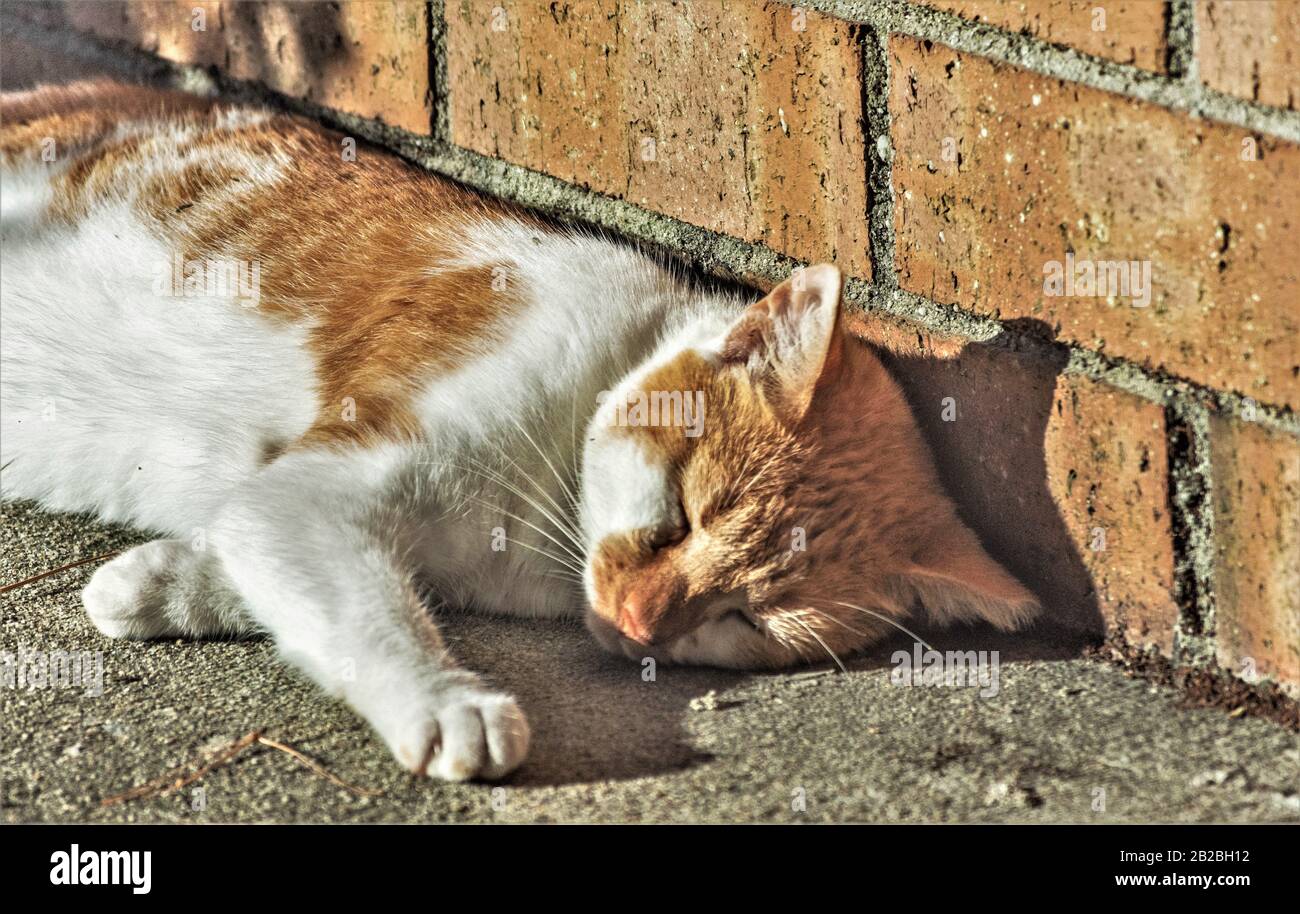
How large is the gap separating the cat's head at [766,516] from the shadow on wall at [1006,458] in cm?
8

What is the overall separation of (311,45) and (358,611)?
1.43m

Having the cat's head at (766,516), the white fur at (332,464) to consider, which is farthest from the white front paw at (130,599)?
the cat's head at (766,516)

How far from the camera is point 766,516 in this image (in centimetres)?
195

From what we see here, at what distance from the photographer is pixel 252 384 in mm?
2273

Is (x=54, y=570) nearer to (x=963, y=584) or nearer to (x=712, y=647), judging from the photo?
(x=712, y=647)

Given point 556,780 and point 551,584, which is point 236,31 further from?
point 556,780

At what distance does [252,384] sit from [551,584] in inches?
22.8

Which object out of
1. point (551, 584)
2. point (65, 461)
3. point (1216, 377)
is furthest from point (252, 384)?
point (1216, 377)

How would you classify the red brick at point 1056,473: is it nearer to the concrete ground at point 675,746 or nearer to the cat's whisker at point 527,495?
the concrete ground at point 675,746

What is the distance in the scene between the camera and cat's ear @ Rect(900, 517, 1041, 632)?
77.0 inches

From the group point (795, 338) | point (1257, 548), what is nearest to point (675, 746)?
point (795, 338)

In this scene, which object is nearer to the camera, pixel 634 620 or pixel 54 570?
pixel 634 620

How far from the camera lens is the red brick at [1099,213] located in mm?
1657

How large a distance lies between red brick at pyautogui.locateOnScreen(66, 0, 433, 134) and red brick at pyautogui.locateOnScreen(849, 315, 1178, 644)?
105 cm
